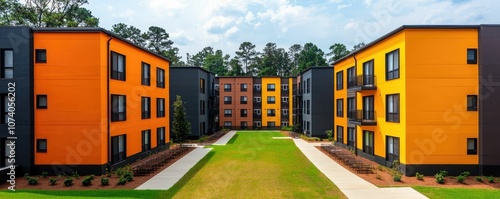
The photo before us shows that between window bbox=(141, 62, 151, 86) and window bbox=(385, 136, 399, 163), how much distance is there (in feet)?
66.5

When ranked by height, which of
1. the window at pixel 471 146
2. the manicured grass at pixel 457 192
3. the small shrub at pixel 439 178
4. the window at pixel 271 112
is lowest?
the manicured grass at pixel 457 192

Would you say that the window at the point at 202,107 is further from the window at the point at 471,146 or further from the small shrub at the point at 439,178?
the window at the point at 471,146

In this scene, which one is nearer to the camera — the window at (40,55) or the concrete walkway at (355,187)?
the concrete walkway at (355,187)

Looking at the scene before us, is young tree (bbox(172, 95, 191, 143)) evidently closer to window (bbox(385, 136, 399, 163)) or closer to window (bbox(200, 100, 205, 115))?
window (bbox(200, 100, 205, 115))

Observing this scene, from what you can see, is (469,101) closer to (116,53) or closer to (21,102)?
(116,53)

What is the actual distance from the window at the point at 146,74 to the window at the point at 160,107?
3061mm

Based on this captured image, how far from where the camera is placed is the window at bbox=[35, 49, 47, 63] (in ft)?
64.2

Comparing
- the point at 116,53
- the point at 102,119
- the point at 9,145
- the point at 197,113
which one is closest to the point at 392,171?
the point at 102,119

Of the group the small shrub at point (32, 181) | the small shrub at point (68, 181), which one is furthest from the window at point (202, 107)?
the small shrub at point (32, 181)

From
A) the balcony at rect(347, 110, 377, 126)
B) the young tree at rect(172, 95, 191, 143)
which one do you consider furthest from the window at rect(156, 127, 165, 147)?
the balcony at rect(347, 110, 377, 126)

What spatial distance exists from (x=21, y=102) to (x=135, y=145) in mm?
8516

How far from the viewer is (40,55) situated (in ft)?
64.4

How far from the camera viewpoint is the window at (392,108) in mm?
21120

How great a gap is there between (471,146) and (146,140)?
24.6m
